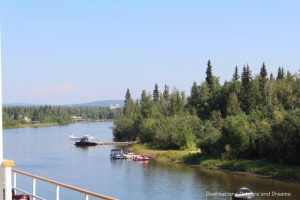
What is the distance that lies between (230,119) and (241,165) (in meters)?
11.5

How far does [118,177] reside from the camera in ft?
180

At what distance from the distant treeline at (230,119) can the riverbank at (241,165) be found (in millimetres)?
1559

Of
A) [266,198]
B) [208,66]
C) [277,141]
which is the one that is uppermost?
[208,66]

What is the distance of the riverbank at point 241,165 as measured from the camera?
169 ft

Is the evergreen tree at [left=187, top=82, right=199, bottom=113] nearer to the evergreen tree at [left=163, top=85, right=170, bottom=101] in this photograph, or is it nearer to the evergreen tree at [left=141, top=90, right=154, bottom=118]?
the evergreen tree at [left=141, top=90, right=154, bottom=118]

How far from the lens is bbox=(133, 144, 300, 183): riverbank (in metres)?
51.4

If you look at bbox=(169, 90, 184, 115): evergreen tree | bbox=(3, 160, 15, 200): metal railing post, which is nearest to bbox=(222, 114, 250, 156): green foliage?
bbox=(169, 90, 184, 115): evergreen tree

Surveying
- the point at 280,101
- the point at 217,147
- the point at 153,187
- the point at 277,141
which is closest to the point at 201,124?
the point at 280,101

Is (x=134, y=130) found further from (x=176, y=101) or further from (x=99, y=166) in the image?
(x=99, y=166)

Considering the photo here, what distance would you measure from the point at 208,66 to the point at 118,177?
58.6 metres

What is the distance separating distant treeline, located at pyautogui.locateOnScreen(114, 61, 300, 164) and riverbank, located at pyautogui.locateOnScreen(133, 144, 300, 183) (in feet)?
5.12

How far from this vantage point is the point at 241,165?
57.8m

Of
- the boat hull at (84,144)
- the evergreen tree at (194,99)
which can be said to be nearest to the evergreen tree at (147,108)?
the evergreen tree at (194,99)

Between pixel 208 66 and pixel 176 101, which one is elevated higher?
pixel 208 66
